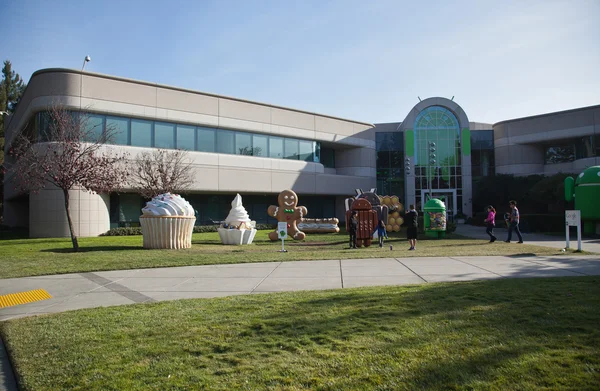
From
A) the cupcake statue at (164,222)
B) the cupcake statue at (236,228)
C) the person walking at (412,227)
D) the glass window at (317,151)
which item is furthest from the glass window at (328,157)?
the cupcake statue at (164,222)

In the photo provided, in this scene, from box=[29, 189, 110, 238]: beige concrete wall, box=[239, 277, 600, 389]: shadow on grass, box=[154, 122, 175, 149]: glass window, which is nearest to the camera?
box=[239, 277, 600, 389]: shadow on grass

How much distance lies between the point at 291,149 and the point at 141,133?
1315 cm

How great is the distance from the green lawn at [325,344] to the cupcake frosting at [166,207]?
10.8m

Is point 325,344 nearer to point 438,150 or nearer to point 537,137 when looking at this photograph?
point 438,150

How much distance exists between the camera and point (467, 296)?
22.1 feet

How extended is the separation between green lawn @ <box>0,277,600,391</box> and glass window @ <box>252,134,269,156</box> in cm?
2891

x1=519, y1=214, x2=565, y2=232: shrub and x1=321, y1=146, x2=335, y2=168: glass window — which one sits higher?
x1=321, y1=146, x2=335, y2=168: glass window

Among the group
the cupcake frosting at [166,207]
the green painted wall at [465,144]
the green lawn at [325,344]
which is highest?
the green painted wall at [465,144]

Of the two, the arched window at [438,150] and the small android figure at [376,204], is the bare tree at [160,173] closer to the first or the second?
the small android figure at [376,204]

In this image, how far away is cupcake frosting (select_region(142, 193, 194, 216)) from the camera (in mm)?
17219

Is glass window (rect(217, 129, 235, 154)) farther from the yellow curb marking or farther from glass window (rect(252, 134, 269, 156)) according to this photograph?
the yellow curb marking

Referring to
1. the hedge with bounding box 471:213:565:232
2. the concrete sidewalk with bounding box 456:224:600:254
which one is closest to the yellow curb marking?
the concrete sidewalk with bounding box 456:224:600:254

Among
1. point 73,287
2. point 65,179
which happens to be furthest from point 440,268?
point 65,179

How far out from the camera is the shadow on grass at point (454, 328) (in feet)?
12.6
